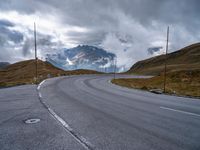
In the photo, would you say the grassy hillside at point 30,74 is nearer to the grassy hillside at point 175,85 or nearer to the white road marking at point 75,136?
the grassy hillside at point 175,85

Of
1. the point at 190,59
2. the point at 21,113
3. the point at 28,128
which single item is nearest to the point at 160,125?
the point at 28,128

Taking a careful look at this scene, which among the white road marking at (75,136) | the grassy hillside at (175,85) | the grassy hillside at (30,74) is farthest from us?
the grassy hillside at (30,74)

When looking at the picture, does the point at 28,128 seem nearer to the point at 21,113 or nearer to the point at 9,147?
the point at 9,147

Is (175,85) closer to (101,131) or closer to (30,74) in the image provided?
(101,131)

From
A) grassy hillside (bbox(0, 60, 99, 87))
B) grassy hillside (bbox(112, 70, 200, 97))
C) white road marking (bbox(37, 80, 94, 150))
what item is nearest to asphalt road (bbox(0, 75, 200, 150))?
white road marking (bbox(37, 80, 94, 150))

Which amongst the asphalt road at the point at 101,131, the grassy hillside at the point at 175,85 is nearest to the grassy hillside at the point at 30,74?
the grassy hillside at the point at 175,85

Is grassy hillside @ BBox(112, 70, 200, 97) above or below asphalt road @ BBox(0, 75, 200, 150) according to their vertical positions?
below

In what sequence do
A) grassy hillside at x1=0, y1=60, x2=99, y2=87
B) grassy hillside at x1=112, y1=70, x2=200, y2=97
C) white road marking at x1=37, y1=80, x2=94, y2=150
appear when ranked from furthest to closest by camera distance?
grassy hillside at x1=0, y1=60, x2=99, y2=87
grassy hillside at x1=112, y1=70, x2=200, y2=97
white road marking at x1=37, y1=80, x2=94, y2=150

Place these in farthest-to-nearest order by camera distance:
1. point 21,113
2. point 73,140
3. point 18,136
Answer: point 21,113, point 18,136, point 73,140

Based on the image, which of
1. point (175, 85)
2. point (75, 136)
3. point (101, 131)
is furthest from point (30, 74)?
point (75, 136)

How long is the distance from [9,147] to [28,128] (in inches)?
62.9

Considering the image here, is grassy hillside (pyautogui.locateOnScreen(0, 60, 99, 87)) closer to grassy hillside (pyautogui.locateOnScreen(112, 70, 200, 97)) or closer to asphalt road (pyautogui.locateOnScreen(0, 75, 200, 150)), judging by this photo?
grassy hillside (pyautogui.locateOnScreen(112, 70, 200, 97))

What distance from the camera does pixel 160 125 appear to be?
729 centimetres

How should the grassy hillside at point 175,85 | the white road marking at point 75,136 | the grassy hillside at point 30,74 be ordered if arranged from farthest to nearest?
the grassy hillside at point 30,74 → the grassy hillside at point 175,85 → the white road marking at point 75,136
